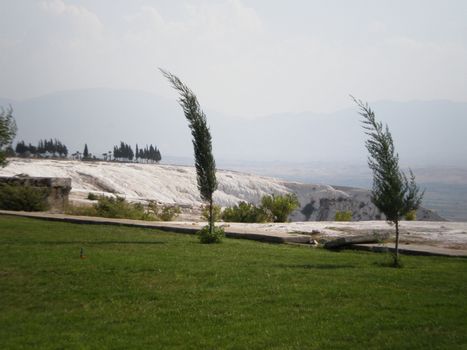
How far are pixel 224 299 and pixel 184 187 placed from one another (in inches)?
2933

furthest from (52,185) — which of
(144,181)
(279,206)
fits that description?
(144,181)

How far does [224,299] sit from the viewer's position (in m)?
10.5

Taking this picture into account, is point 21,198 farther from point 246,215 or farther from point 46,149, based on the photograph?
point 46,149

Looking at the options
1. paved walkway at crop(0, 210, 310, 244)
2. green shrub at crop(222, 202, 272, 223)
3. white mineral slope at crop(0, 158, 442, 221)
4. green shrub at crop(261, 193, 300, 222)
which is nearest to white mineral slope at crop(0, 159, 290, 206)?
white mineral slope at crop(0, 158, 442, 221)


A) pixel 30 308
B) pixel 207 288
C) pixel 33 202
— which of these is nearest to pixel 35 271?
pixel 30 308

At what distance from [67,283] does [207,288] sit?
3184mm

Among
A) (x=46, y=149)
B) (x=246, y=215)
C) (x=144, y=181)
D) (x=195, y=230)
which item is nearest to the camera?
(x=195, y=230)

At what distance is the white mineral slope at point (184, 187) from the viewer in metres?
65.9

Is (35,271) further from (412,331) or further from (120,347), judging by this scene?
(412,331)

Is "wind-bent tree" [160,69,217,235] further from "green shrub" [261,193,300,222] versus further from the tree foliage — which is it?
the tree foliage

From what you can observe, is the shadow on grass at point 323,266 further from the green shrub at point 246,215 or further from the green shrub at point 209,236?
the green shrub at point 246,215

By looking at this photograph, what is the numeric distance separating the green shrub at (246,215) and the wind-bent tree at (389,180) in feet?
68.7

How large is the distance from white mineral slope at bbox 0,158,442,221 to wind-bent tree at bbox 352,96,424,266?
44425mm

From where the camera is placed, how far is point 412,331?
27.9ft
